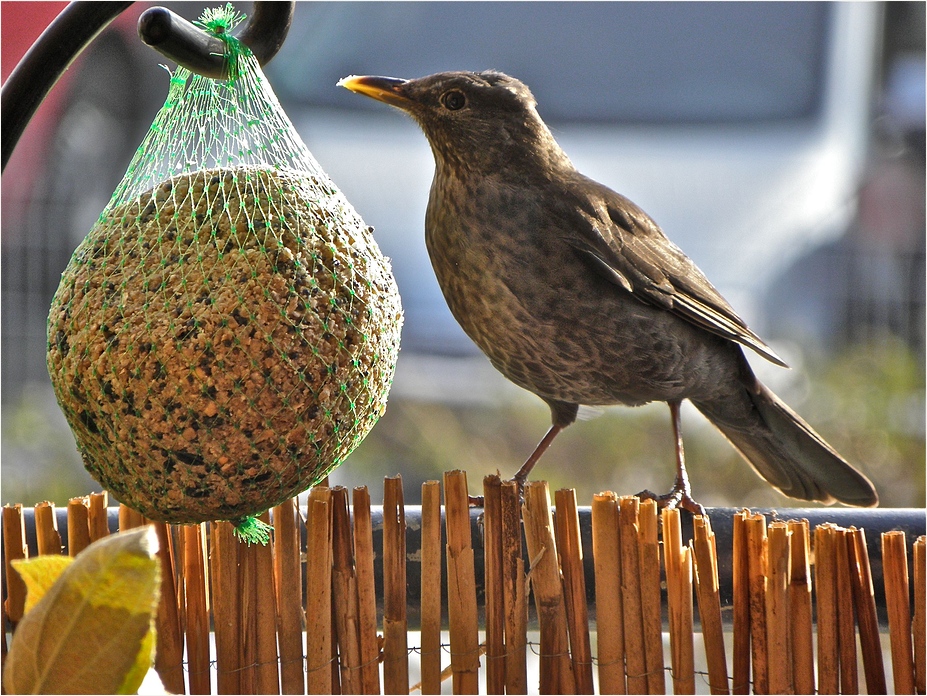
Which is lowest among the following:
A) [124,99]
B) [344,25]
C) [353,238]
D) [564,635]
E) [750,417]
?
[564,635]

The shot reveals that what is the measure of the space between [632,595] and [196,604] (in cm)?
95

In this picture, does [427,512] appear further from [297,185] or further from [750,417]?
[750,417]

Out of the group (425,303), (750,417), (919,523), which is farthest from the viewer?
(425,303)

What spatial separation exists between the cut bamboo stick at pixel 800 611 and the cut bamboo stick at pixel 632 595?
0.32m

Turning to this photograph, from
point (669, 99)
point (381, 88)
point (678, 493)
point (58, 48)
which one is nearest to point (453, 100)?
point (381, 88)

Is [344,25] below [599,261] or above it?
above

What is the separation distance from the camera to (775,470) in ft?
9.95

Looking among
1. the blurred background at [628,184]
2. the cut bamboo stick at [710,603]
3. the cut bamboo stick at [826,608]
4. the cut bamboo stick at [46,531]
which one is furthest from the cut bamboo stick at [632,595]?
the blurred background at [628,184]

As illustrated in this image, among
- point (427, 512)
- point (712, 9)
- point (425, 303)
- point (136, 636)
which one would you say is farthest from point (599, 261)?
point (712, 9)

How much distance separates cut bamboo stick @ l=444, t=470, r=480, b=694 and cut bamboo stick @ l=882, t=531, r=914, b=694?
2.91ft

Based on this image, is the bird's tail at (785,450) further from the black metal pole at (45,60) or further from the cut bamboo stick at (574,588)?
the black metal pole at (45,60)

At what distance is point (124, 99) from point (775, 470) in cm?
513

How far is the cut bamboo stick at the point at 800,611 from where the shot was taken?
2.07 m

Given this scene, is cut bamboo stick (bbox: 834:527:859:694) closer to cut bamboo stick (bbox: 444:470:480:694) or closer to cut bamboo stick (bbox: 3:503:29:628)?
cut bamboo stick (bbox: 444:470:480:694)
